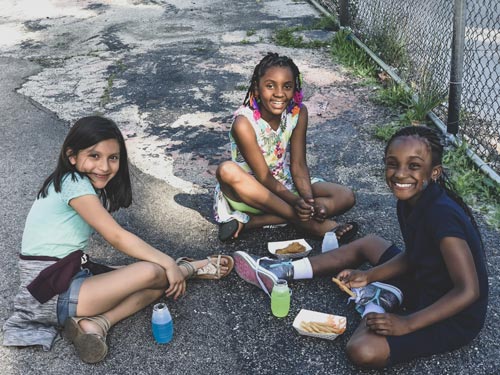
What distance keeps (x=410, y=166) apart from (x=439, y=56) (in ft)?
9.38

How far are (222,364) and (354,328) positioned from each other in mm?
684

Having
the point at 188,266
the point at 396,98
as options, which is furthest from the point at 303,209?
the point at 396,98

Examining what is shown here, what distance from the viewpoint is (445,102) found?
5.14 metres

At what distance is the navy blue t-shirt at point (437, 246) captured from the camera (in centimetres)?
260

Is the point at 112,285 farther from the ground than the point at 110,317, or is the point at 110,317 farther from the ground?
the point at 112,285

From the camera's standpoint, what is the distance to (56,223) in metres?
2.90

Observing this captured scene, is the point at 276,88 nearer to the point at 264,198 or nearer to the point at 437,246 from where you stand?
the point at 264,198

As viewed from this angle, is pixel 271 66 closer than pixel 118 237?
No

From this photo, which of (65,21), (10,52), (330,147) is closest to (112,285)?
(330,147)

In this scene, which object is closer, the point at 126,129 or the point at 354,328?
the point at 354,328

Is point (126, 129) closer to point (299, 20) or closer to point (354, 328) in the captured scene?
point (354, 328)

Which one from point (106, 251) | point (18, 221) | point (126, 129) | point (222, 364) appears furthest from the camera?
point (126, 129)

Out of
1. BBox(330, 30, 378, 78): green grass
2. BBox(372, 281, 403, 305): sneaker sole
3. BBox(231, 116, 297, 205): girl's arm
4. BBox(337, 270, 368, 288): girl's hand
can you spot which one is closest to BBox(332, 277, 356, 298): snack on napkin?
BBox(337, 270, 368, 288): girl's hand

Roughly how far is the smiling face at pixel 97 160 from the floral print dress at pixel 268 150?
95 cm
